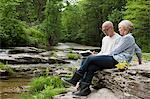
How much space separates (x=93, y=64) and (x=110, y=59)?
396 mm

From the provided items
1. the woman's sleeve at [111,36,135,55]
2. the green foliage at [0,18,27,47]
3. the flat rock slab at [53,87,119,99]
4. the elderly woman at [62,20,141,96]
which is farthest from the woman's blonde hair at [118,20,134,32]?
the green foliage at [0,18,27,47]

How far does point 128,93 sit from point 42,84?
489 cm

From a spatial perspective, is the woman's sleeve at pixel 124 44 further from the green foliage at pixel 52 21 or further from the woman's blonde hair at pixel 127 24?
the green foliage at pixel 52 21

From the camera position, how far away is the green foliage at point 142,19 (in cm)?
4118

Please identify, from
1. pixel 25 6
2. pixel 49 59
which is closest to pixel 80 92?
pixel 49 59

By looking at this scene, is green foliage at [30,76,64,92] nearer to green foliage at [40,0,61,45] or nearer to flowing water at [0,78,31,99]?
flowing water at [0,78,31,99]

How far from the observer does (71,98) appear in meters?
8.78

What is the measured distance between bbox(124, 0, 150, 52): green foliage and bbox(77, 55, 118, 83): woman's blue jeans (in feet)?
106

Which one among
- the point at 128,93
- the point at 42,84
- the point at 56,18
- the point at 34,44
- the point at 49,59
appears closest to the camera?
the point at 128,93

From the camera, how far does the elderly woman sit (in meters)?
8.67

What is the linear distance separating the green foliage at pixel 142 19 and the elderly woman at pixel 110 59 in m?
32.3

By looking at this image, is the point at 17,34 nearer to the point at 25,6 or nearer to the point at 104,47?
the point at 25,6

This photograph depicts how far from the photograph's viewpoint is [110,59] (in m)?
8.73

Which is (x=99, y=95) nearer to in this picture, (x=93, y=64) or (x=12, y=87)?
(x=93, y=64)
